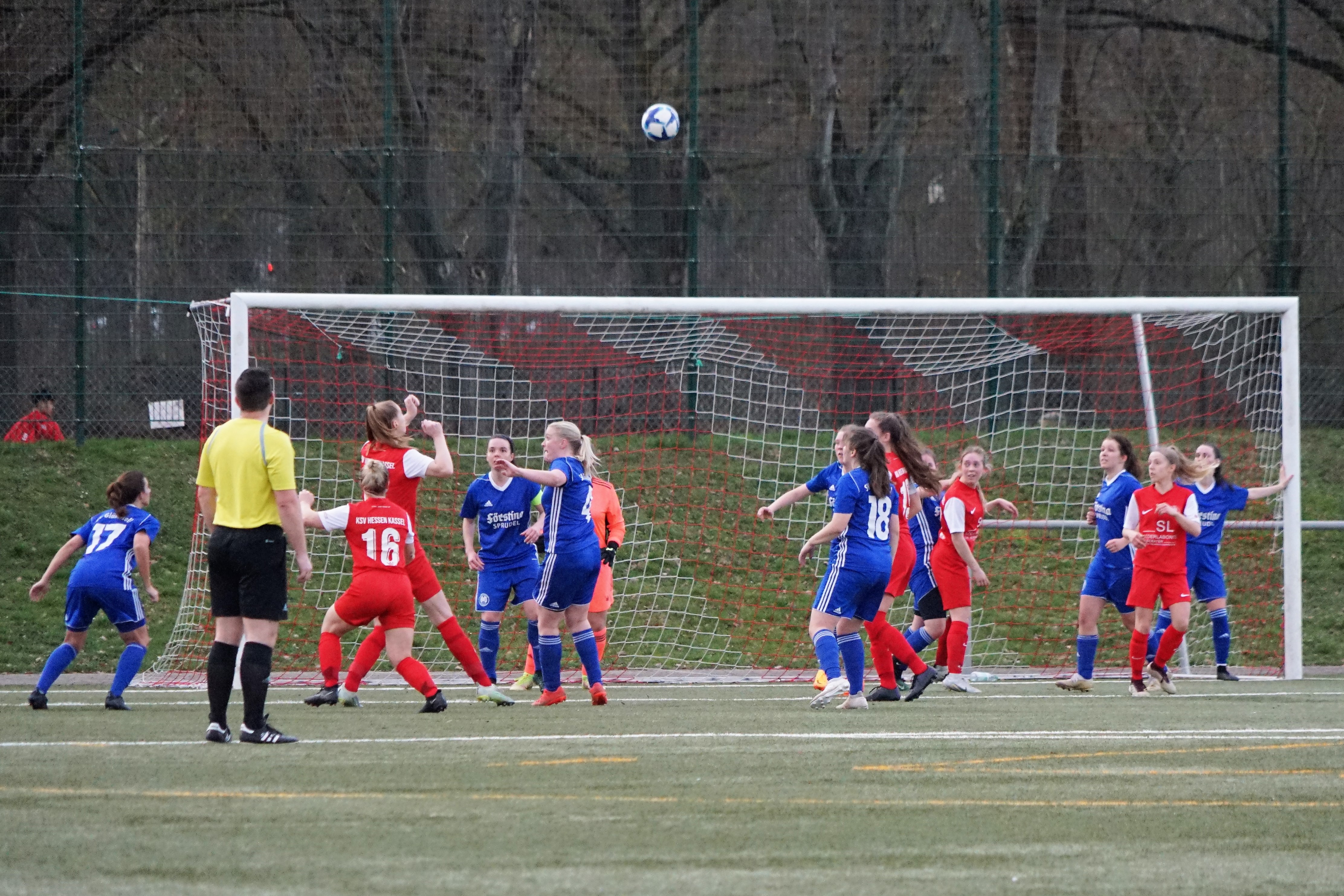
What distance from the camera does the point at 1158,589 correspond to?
10461mm

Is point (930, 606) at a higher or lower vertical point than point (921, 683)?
higher

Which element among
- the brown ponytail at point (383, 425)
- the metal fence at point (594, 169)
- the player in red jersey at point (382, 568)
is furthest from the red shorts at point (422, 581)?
the metal fence at point (594, 169)

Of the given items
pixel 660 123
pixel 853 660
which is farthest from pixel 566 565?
pixel 660 123

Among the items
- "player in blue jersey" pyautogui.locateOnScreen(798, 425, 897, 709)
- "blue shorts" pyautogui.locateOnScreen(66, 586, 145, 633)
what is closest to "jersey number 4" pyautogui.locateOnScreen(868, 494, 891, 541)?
"player in blue jersey" pyautogui.locateOnScreen(798, 425, 897, 709)

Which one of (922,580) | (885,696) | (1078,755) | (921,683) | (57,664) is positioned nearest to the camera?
(1078,755)

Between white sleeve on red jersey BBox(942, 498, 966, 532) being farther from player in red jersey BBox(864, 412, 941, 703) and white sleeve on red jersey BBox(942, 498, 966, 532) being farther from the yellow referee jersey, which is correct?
the yellow referee jersey

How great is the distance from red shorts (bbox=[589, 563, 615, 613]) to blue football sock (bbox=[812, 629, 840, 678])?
2.62 meters

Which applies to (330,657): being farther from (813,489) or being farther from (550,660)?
(813,489)

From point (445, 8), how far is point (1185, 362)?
9.27 meters

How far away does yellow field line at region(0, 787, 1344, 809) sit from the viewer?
523cm

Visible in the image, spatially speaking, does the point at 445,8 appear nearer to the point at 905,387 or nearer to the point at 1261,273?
the point at 905,387

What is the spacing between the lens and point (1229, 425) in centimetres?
1407

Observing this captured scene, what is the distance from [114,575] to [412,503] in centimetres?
188

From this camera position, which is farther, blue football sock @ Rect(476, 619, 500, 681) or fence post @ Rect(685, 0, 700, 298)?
fence post @ Rect(685, 0, 700, 298)
